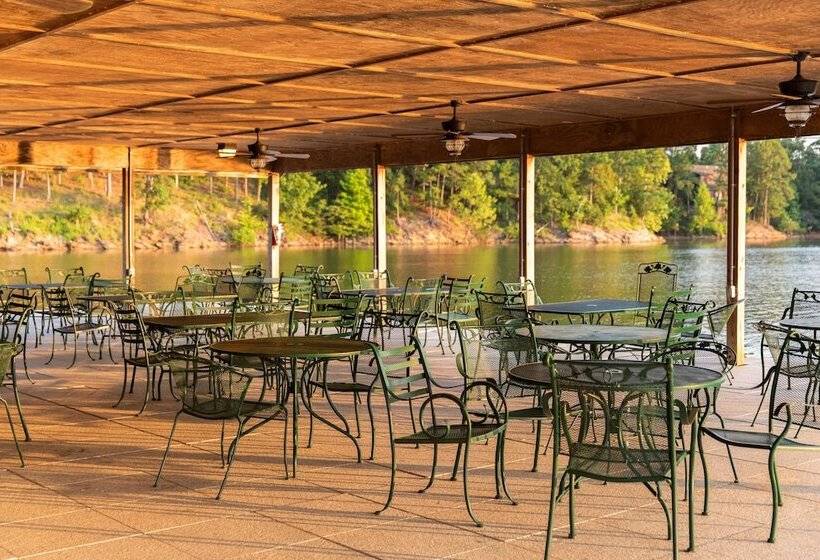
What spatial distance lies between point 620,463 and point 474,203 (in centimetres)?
5047

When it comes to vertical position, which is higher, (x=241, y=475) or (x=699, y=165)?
(x=699, y=165)

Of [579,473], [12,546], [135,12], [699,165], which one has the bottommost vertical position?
[12,546]

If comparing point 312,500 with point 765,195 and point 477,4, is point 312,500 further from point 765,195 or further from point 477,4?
point 765,195

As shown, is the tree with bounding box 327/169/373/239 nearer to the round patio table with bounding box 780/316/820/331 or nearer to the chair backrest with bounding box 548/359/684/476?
the round patio table with bounding box 780/316/820/331

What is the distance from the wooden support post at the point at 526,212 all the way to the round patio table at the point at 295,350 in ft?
19.7

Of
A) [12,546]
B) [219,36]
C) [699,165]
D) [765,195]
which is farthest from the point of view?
[699,165]

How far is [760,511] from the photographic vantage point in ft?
16.0

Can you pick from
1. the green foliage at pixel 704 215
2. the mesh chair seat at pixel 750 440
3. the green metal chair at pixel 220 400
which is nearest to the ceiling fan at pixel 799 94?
the mesh chair seat at pixel 750 440

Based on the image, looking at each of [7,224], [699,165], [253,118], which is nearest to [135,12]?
[253,118]

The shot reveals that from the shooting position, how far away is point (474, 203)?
54.3 m

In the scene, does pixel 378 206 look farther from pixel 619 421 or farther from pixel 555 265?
pixel 555 265

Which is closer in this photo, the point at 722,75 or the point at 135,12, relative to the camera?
the point at 135,12

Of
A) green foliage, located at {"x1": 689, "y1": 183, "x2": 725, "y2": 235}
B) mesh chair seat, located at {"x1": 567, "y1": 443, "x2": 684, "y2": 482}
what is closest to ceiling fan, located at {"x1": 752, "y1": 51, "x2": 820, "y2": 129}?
mesh chair seat, located at {"x1": 567, "y1": 443, "x2": 684, "y2": 482}

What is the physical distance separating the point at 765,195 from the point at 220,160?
50349mm
